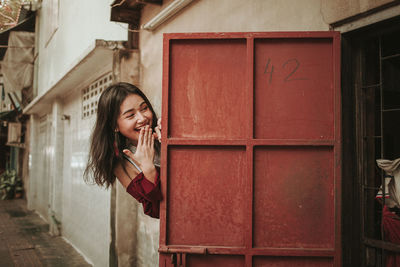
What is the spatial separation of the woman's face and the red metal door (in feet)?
1.15

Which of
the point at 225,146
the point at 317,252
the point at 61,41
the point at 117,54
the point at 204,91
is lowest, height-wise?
the point at 317,252

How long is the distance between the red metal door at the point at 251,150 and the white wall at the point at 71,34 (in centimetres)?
324

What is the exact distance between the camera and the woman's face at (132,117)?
2.87 metres

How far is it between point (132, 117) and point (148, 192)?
68 centimetres

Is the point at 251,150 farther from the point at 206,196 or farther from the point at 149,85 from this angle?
the point at 149,85

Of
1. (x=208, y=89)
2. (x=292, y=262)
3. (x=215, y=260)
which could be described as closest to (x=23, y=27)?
(x=208, y=89)

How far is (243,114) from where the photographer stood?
257 centimetres

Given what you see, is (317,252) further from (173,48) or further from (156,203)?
(173,48)

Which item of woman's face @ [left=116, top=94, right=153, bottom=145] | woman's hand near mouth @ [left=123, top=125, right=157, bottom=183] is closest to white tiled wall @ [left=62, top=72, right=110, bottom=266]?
woman's face @ [left=116, top=94, right=153, bottom=145]

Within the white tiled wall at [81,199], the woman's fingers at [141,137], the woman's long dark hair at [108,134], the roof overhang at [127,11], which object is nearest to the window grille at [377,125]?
the woman's fingers at [141,137]

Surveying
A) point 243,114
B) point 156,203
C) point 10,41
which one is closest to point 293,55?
point 243,114

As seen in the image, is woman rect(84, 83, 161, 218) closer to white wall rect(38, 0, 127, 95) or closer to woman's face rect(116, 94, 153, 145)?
woman's face rect(116, 94, 153, 145)

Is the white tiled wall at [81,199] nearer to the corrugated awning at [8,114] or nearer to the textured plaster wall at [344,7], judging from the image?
the textured plaster wall at [344,7]

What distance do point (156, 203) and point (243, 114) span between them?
948 millimetres
